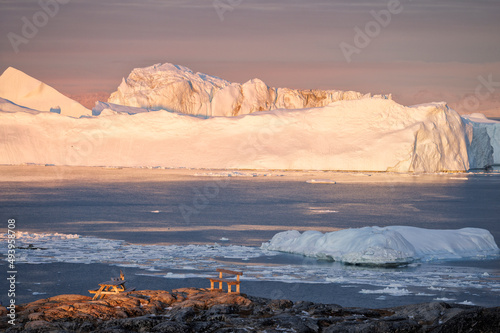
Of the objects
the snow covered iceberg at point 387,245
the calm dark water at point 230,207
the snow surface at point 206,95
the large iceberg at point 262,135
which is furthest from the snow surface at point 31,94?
the snow covered iceberg at point 387,245

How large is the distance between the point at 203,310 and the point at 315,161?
4260cm

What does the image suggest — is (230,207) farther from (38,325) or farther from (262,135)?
(262,135)

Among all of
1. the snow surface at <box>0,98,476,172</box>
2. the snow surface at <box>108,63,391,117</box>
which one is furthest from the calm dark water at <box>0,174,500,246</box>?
the snow surface at <box>108,63,391,117</box>

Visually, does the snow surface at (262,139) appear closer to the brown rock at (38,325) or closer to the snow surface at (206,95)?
the snow surface at (206,95)

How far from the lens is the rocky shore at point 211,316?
742 centimetres

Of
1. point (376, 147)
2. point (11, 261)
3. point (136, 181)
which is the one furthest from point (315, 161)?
point (11, 261)

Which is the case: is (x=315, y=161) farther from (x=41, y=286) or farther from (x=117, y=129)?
(x=41, y=286)

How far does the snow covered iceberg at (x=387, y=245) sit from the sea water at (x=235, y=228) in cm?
41

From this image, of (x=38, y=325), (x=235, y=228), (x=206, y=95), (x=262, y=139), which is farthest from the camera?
(x=206, y=95)

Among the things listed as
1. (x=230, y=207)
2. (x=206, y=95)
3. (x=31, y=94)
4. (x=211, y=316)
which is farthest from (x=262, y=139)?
(x=211, y=316)

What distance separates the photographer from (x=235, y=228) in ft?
72.3

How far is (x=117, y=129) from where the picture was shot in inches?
2217

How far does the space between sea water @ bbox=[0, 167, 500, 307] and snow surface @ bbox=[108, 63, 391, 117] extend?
2145 cm

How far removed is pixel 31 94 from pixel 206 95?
19.6m
